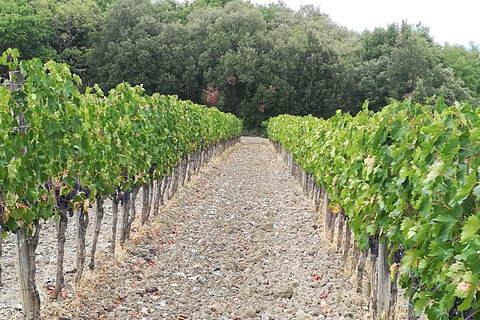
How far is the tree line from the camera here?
4144 centimetres

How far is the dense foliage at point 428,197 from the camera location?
227 centimetres

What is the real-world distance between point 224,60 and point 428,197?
134ft

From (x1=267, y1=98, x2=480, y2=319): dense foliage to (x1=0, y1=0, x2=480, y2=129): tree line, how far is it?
3734cm

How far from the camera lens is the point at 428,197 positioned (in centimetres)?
282

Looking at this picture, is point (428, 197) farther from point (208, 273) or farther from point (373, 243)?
point (208, 273)

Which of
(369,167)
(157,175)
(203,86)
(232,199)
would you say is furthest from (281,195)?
(203,86)

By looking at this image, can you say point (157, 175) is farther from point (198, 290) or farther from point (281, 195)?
point (281, 195)

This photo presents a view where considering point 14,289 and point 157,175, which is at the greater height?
point 157,175

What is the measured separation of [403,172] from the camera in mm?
3404

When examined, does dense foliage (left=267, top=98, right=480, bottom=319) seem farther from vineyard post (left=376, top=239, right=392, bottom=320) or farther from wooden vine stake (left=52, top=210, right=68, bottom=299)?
wooden vine stake (left=52, top=210, right=68, bottom=299)

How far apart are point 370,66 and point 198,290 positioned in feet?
151

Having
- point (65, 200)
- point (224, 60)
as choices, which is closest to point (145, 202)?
point (65, 200)

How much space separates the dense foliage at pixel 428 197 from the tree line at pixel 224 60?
37.3 m

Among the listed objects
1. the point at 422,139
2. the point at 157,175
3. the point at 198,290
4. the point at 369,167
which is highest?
the point at 422,139
